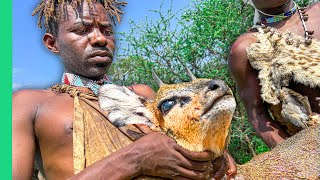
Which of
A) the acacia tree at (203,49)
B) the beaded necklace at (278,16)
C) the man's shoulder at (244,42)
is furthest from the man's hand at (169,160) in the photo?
the acacia tree at (203,49)

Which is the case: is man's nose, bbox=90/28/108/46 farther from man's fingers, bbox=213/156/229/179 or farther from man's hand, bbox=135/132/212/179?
man's fingers, bbox=213/156/229/179

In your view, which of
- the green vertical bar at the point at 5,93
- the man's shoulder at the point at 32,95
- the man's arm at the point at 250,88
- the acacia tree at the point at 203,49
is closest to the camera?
the green vertical bar at the point at 5,93

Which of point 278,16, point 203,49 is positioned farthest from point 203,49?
point 278,16

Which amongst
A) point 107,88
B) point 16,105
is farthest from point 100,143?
point 16,105

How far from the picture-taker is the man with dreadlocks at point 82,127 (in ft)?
5.93

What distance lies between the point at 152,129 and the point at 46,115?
53 centimetres

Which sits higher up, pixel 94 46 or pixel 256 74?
pixel 94 46

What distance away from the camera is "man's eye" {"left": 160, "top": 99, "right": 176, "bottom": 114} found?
1.85m

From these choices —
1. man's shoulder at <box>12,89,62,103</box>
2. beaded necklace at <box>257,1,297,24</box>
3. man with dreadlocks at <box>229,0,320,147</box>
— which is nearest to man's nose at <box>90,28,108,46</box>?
man's shoulder at <box>12,89,62,103</box>

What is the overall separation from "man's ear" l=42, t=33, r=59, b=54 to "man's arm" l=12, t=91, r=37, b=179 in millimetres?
349

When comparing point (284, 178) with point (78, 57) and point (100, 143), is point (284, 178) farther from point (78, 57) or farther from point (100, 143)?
point (78, 57)

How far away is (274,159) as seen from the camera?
2213 mm

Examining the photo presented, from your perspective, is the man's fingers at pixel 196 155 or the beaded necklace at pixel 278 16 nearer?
the man's fingers at pixel 196 155

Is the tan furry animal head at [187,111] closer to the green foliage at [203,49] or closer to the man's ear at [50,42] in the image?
the man's ear at [50,42]
